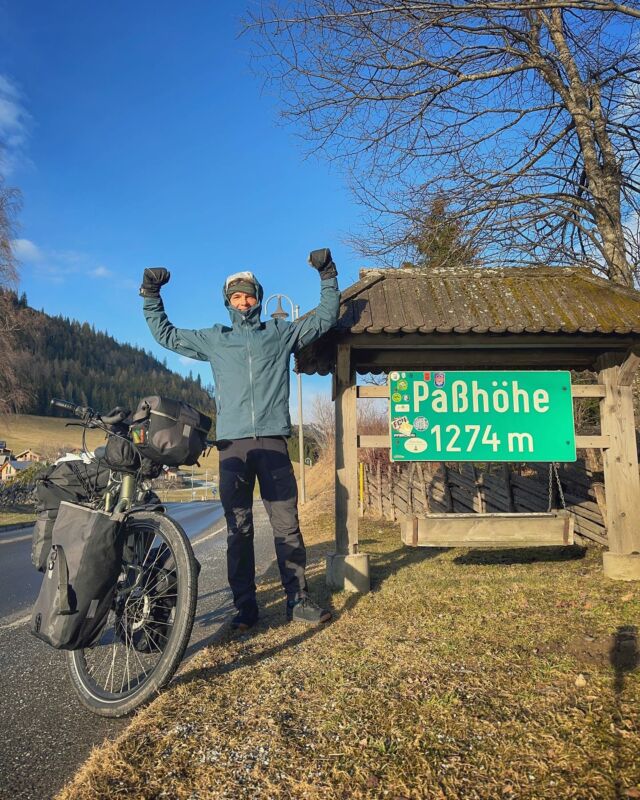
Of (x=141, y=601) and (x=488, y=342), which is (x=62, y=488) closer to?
(x=141, y=601)

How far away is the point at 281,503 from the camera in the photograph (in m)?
3.54

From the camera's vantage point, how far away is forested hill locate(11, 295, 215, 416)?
118669 millimetres

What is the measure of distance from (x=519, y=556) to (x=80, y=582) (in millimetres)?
5573

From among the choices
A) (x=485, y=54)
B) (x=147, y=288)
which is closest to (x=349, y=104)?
(x=485, y=54)

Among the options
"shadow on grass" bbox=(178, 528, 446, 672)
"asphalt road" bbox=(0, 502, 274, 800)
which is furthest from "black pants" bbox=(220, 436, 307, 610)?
"asphalt road" bbox=(0, 502, 274, 800)

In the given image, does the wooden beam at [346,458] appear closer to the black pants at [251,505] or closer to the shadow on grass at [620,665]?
the black pants at [251,505]

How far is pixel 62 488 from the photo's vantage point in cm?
291

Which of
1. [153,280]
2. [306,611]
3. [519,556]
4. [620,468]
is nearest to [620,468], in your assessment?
[620,468]

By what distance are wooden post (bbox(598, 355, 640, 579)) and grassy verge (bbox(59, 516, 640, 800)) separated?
1353 millimetres

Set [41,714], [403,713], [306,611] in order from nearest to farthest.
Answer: [403,713] < [41,714] < [306,611]

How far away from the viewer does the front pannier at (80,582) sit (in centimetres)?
231

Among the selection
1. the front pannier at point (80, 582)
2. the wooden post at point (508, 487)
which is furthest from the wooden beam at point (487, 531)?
the wooden post at point (508, 487)

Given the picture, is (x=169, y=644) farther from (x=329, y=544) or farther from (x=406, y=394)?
(x=329, y=544)

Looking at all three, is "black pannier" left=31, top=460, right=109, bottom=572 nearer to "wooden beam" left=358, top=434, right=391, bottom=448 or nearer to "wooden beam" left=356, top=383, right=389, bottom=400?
"wooden beam" left=358, top=434, right=391, bottom=448
